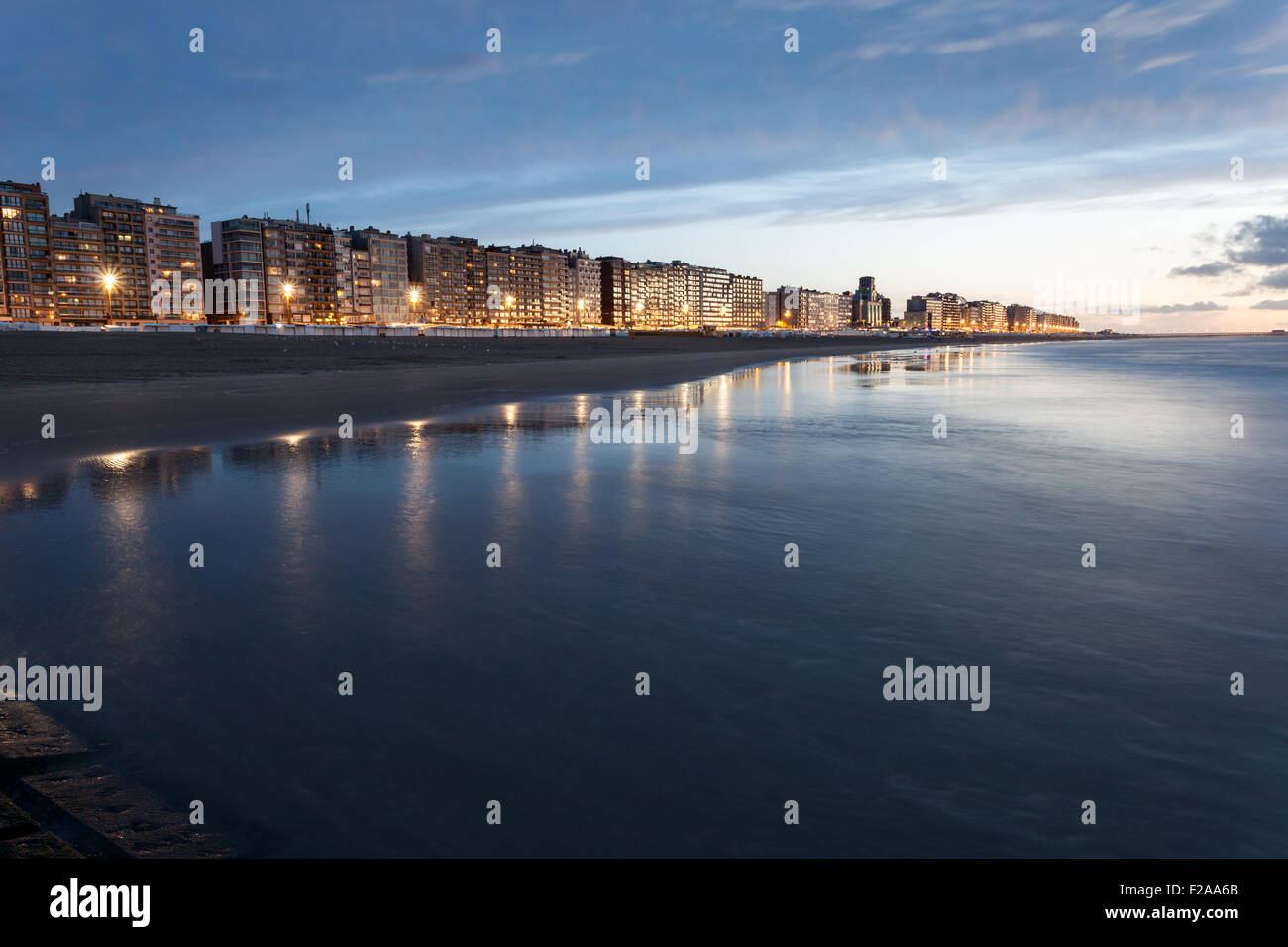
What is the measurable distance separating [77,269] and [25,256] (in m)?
8.16

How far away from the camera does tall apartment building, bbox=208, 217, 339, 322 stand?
6442 inches

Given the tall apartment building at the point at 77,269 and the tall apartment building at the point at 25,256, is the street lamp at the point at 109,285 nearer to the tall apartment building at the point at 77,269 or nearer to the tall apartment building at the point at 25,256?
the tall apartment building at the point at 77,269

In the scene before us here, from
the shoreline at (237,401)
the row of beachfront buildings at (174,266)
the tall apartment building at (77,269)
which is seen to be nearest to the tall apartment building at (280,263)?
the row of beachfront buildings at (174,266)

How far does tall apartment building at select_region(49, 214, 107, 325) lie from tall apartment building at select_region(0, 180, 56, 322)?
1393 mm

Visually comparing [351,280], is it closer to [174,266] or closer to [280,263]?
[280,263]

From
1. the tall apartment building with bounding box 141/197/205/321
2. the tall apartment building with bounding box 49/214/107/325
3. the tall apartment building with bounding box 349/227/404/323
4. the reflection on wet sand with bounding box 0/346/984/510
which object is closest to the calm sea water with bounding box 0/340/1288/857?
the reflection on wet sand with bounding box 0/346/984/510

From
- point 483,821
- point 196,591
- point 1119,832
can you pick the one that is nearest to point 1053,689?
point 1119,832

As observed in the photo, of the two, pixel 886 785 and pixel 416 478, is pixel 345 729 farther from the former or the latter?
pixel 416 478

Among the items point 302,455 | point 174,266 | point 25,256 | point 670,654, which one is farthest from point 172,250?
point 670,654

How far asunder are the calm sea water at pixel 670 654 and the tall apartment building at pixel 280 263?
166941 millimetres

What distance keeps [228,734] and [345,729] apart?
560mm

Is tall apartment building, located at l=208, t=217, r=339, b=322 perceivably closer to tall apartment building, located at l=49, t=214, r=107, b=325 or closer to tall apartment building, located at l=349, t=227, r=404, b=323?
tall apartment building, located at l=349, t=227, r=404, b=323

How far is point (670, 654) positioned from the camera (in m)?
5.16

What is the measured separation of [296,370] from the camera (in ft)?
126
